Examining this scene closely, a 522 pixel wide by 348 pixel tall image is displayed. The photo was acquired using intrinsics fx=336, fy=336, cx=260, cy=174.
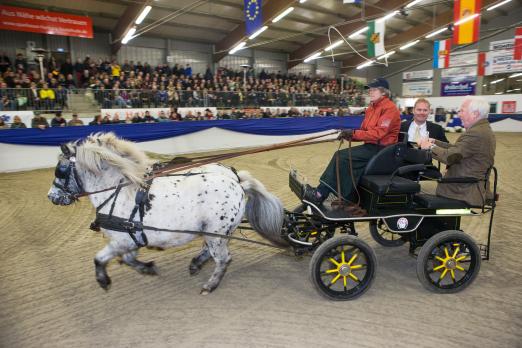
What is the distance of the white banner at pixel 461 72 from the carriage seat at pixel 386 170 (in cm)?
2582

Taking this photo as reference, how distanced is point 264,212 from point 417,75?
30331 millimetres

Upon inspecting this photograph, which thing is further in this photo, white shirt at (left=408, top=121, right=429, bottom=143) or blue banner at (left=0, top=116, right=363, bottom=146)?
blue banner at (left=0, top=116, right=363, bottom=146)

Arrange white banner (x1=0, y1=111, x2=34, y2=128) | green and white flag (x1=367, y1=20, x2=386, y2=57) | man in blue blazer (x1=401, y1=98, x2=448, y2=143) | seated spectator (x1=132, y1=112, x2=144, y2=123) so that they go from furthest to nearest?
green and white flag (x1=367, y1=20, x2=386, y2=57)
seated spectator (x1=132, y1=112, x2=144, y2=123)
white banner (x1=0, y1=111, x2=34, y2=128)
man in blue blazer (x1=401, y1=98, x2=448, y2=143)

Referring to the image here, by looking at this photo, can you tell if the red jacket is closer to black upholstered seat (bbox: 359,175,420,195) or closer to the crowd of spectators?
black upholstered seat (bbox: 359,175,420,195)

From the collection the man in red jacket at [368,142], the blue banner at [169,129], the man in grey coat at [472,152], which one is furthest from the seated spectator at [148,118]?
the man in grey coat at [472,152]

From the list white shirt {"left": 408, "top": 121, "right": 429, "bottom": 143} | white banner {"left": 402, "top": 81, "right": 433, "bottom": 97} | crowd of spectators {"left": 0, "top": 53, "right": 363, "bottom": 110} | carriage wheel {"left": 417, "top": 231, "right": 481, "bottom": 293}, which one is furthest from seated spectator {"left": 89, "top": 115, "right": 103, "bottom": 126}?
white banner {"left": 402, "top": 81, "right": 433, "bottom": 97}

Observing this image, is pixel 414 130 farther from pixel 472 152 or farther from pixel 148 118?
pixel 148 118

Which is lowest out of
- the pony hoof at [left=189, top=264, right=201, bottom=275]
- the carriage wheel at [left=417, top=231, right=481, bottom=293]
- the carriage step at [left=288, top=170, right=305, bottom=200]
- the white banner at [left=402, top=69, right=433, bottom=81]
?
the pony hoof at [left=189, top=264, right=201, bottom=275]

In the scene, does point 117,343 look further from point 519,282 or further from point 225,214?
point 519,282

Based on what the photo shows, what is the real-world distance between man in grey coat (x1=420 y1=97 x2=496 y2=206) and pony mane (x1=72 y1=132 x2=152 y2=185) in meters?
2.63

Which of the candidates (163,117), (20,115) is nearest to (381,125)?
(163,117)

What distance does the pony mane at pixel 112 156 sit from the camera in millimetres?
2859

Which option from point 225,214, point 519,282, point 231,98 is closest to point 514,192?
point 519,282

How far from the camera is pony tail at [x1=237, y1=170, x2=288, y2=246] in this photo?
10.9 ft
